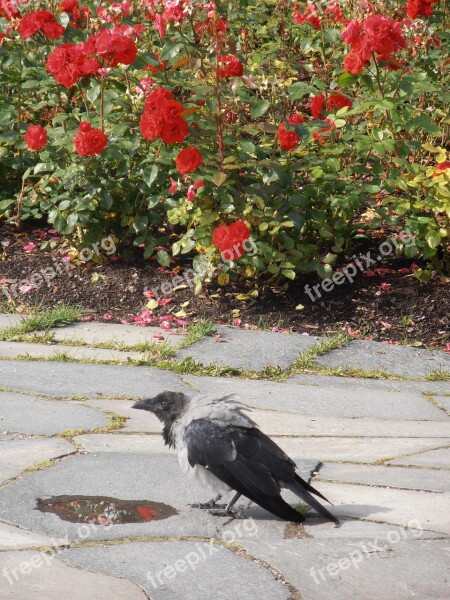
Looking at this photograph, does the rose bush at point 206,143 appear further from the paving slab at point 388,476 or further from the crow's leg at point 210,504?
the crow's leg at point 210,504

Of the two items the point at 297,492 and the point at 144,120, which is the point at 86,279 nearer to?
the point at 144,120

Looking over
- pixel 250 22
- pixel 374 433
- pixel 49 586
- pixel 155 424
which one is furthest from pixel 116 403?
pixel 250 22

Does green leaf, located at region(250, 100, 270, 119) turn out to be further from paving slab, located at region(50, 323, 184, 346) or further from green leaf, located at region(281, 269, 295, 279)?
paving slab, located at region(50, 323, 184, 346)

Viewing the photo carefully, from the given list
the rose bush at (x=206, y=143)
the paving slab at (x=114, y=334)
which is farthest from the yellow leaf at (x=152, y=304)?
the rose bush at (x=206, y=143)

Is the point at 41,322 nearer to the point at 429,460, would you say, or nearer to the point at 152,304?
the point at 152,304

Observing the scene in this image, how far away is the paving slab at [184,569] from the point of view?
271 centimetres

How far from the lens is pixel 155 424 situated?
14.1 ft

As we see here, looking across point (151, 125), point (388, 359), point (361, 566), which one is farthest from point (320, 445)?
point (151, 125)

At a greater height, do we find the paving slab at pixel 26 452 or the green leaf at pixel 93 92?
the green leaf at pixel 93 92

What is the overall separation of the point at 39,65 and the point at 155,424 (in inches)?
141

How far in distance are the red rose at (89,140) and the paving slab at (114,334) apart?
3.52 feet

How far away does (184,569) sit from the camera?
2848mm

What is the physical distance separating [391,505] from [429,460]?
1.83ft

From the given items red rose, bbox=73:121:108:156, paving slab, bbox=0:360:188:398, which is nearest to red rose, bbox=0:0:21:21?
red rose, bbox=73:121:108:156
